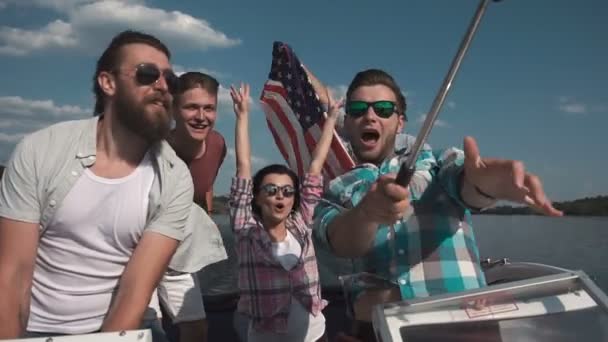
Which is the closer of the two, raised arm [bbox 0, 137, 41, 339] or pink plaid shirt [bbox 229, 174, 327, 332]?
raised arm [bbox 0, 137, 41, 339]

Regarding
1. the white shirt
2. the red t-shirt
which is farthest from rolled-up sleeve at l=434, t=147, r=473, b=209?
the red t-shirt

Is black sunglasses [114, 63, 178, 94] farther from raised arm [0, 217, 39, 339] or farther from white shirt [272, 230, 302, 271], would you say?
white shirt [272, 230, 302, 271]

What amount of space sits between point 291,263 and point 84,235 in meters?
1.36

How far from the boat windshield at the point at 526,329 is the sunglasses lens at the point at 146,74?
5.20 feet

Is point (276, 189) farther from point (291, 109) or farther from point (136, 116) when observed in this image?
point (291, 109)

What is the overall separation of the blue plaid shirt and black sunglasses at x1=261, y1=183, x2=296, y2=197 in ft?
4.12

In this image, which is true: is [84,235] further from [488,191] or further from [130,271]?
[488,191]

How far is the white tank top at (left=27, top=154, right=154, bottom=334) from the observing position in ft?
6.93

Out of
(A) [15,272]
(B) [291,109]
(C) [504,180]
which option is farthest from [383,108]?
(B) [291,109]

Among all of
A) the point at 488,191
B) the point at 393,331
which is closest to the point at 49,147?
the point at 393,331

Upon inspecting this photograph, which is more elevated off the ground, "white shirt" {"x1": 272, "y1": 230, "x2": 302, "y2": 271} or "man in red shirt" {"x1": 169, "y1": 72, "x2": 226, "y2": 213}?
"man in red shirt" {"x1": 169, "y1": 72, "x2": 226, "y2": 213}

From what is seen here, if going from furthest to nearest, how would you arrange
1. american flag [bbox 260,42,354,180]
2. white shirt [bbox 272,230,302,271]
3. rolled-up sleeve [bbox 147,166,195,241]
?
american flag [bbox 260,42,354,180] → white shirt [bbox 272,230,302,271] → rolled-up sleeve [bbox 147,166,195,241]

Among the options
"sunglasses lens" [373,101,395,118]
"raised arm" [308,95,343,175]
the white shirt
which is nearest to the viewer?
"sunglasses lens" [373,101,395,118]

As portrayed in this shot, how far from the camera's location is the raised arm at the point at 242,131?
129 inches
